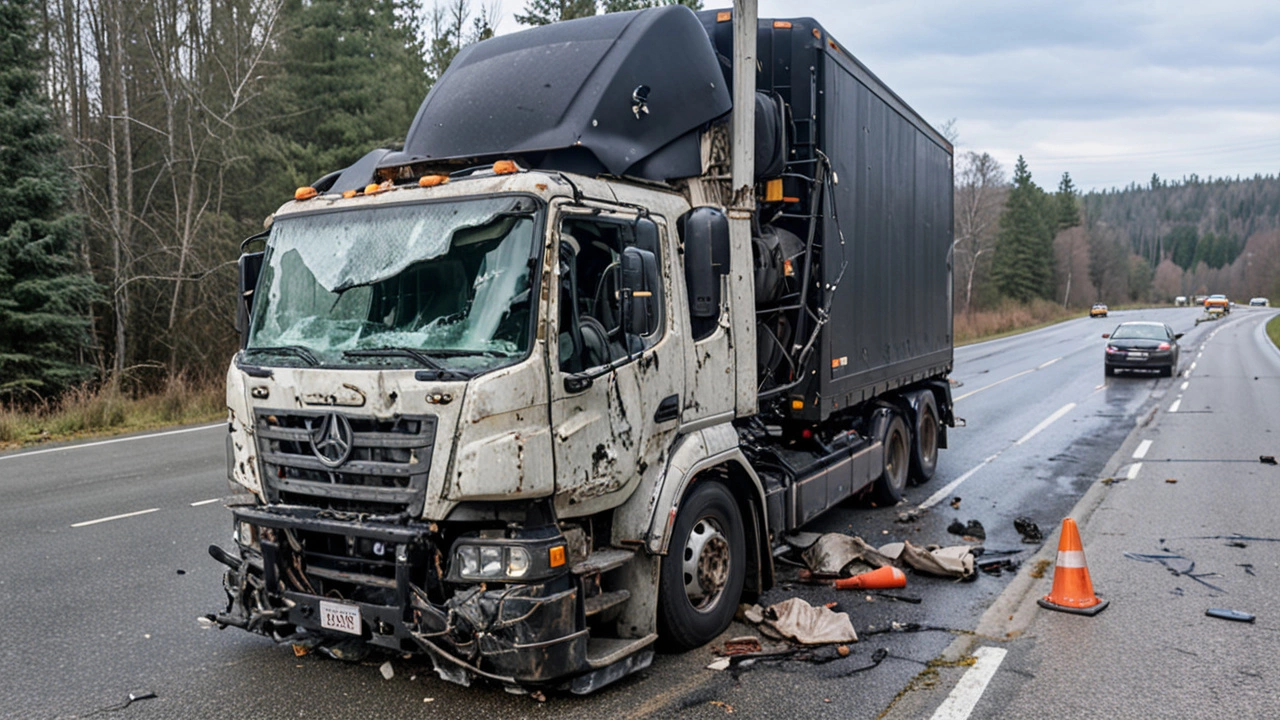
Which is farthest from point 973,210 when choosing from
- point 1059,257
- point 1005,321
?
point 1059,257

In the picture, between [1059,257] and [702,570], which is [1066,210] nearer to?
[1059,257]

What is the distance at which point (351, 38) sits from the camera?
26172mm

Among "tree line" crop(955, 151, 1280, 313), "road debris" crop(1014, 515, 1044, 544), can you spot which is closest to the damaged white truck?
"road debris" crop(1014, 515, 1044, 544)

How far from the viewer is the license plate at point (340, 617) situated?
14.3 ft

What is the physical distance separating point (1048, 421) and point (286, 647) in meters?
13.7

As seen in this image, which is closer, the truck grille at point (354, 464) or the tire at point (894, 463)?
the truck grille at point (354, 464)

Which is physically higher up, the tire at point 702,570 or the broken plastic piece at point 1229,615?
the tire at point 702,570

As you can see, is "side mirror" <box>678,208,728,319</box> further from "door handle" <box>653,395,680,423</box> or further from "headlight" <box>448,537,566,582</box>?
"headlight" <box>448,537,566,582</box>

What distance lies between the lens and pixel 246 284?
17.8ft

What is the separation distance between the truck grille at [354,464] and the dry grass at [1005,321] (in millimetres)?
39784

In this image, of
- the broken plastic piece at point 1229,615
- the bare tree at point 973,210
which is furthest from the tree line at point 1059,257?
the broken plastic piece at point 1229,615

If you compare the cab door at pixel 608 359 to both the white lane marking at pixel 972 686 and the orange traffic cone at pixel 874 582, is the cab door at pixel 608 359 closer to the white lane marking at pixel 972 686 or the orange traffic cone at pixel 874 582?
the white lane marking at pixel 972 686

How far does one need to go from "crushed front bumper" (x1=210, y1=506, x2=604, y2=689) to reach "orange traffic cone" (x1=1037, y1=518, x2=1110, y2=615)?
3317 millimetres

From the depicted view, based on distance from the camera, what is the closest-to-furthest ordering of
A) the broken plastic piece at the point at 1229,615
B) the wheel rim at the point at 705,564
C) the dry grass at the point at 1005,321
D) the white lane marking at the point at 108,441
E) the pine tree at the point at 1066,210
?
the wheel rim at the point at 705,564
the broken plastic piece at the point at 1229,615
the white lane marking at the point at 108,441
the dry grass at the point at 1005,321
the pine tree at the point at 1066,210
